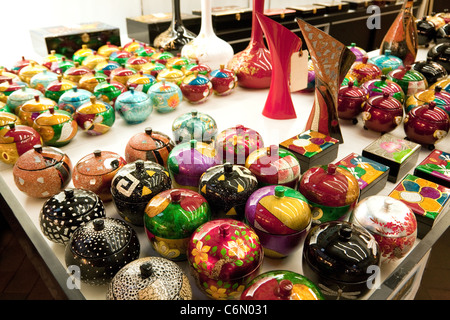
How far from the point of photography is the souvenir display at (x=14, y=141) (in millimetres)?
1175

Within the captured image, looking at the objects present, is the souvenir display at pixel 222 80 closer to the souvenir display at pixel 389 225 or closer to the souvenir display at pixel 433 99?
the souvenir display at pixel 433 99

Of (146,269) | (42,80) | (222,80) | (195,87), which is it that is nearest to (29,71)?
(42,80)

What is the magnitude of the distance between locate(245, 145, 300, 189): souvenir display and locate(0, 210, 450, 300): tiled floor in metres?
0.44

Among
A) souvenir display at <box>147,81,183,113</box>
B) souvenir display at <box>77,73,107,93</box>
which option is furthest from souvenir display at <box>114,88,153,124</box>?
souvenir display at <box>77,73,107,93</box>

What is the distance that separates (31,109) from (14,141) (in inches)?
8.8

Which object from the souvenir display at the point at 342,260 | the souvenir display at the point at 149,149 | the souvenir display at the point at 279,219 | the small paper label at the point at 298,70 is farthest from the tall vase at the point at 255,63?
the souvenir display at the point at 342,260

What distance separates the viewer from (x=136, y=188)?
919 mm

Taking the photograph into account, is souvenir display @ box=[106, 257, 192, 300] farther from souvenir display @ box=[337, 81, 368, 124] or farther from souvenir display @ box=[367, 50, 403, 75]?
souvenir display @ box=[367, 50, 403, 75]

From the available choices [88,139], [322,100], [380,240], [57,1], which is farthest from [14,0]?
[380,240]

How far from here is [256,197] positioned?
34.4 inches

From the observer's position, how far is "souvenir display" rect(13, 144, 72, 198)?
1.03 metres

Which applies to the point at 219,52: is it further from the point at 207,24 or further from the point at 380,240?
the point at 380,240

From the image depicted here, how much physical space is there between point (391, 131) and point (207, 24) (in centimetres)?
107

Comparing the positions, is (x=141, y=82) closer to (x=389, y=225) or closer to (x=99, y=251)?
(x=99, y=251)
